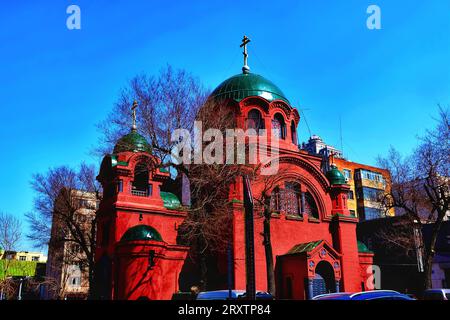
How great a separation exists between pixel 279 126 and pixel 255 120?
182 centimetres

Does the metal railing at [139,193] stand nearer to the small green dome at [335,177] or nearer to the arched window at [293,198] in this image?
the arched window at [293,198]

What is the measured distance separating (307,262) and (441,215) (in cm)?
697

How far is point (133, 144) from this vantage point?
21.8 meters

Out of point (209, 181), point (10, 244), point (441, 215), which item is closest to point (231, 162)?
point (209, 181)

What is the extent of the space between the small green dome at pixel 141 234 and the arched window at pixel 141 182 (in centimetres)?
245

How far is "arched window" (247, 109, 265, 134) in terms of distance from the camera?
25914mm

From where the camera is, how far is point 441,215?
67.5 ft

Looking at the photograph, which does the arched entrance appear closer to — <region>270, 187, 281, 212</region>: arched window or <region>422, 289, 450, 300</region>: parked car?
<region>270, 187, 281, 212</region>: arched window

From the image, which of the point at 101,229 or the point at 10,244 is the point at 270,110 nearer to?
the point at 101,229

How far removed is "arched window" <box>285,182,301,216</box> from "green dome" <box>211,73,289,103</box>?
19.7ft

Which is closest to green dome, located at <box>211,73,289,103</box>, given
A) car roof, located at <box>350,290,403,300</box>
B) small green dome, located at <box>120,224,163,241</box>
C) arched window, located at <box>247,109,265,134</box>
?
arched window, located at <box>247,109,265,134</box>

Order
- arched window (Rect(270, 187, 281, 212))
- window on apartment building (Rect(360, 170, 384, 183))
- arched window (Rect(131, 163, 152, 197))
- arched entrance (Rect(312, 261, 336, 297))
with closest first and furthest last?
arched window (Rect(131, 163, 152, 197))
arched entrance (Rect(312, 261, 336, 297))
arched window (Rect(270, 187, 281, 212))
window on apartment building (Rect(360, 170, 384, 183))

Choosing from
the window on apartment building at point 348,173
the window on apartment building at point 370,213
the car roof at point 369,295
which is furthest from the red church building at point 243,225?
the window on apartment building at point 348,173

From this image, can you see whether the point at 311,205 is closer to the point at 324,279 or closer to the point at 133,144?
the point at 324,279
